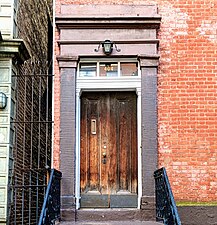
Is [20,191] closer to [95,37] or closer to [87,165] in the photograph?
[87,165]

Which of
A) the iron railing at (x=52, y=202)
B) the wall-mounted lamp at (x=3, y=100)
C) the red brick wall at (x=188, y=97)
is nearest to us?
the iron railing at (x=52, y=202)

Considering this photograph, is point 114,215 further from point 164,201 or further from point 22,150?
point 22,150

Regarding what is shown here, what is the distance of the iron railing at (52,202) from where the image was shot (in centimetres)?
713

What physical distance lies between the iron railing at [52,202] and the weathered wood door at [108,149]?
3.26 feet

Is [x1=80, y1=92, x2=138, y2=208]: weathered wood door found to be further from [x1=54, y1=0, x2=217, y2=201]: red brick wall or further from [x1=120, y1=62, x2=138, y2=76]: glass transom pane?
[x1=54, y1=0, x2=217, y2=201]: red brick wall

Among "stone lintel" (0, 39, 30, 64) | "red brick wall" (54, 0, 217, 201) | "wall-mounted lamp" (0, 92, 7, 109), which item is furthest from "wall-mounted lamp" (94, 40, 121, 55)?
"wall-mounted lamp" (0, 92, 7, 109)

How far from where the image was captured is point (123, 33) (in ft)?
32.0

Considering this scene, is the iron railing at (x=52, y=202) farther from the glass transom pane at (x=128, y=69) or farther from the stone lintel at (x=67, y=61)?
the glass transom pane at (x=128, y=69)

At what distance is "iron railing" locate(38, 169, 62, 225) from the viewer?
7.13 meters

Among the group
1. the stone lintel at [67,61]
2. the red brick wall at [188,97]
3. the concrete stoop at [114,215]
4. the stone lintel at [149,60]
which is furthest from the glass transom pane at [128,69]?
the concrete stoop at [114,215]

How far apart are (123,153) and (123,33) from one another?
2212mm

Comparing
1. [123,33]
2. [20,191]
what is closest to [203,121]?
[123,33]

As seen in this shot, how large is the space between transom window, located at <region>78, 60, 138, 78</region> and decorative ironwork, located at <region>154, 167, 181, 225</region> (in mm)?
2028

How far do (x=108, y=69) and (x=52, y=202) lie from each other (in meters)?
3.04
